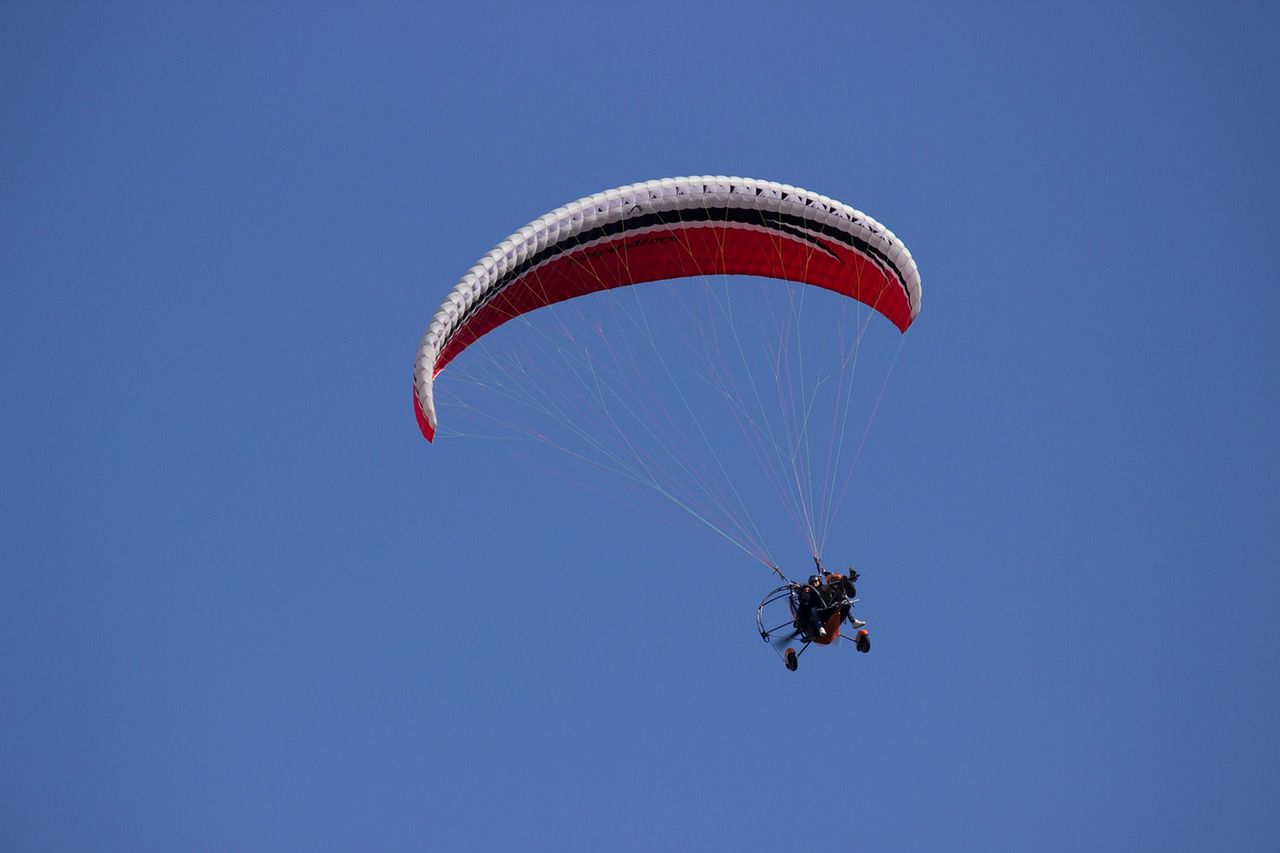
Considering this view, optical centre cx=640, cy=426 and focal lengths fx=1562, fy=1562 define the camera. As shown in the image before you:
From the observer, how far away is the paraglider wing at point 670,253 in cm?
1981

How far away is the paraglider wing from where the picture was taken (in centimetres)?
1981

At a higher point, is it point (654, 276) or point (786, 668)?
point (654, 276)

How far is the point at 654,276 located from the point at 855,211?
9.64 feet

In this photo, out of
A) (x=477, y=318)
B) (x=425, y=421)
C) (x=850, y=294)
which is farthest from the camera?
(x=850, y=294)

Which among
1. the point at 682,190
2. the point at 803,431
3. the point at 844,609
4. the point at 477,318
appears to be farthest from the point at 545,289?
the point at 844,609

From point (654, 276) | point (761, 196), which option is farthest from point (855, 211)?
point (654, 276)

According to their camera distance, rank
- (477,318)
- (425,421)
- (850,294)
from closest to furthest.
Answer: (425,421)
(477,318)
(850,294)

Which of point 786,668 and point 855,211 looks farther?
point 855,211

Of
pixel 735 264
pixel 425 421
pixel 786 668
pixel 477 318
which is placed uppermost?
pixel 735 264

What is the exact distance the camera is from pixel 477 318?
21.0 meters

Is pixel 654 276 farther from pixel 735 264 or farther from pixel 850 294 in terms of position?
pixel 850 294

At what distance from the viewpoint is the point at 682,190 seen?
20453mm

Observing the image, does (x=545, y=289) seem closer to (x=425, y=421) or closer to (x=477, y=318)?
(x=477, y=318)

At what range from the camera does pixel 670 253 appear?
21.7 meters
